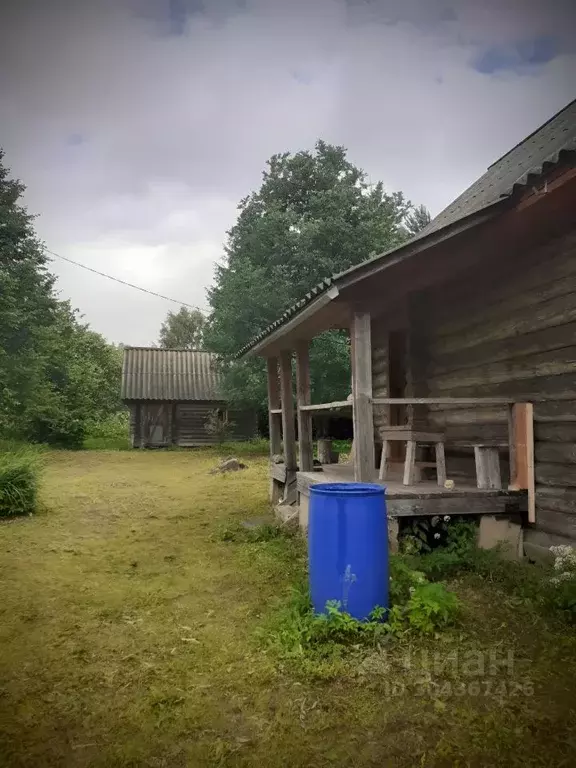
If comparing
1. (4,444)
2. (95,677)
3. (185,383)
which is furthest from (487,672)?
(185,383)

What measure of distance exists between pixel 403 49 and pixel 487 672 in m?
8.87

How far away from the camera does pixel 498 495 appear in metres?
5.74

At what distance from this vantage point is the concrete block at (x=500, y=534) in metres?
5.75

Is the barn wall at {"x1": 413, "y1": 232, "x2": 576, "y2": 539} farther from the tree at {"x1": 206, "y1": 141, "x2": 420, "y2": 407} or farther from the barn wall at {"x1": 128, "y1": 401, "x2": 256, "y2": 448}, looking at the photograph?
the barn wall at {"x1": 128, "y1": 401, "x2": 256, "y2": 448}

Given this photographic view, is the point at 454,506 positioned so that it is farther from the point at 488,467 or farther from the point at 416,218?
the point at 416,218

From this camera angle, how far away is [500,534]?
5809mm

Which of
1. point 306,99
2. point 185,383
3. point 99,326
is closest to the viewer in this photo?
point 306,99

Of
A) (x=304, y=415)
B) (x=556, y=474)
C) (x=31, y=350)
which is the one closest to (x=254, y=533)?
(x=304, y=415)

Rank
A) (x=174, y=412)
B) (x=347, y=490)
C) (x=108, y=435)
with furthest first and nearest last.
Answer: (x=108, y=435) < (x=174, y=412) < (x=347, y=490)

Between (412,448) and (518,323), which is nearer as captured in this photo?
(518,323)

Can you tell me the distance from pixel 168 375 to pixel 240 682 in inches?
1009

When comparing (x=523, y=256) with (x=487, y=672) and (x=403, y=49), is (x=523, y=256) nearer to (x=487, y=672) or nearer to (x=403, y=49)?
(x=487, y=672)

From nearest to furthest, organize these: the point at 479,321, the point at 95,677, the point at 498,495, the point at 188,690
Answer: the point at 188,690 < the point at 95,677 < the point at 498,495 < the point at 479,321

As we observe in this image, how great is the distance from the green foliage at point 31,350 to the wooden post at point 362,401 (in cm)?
1786
